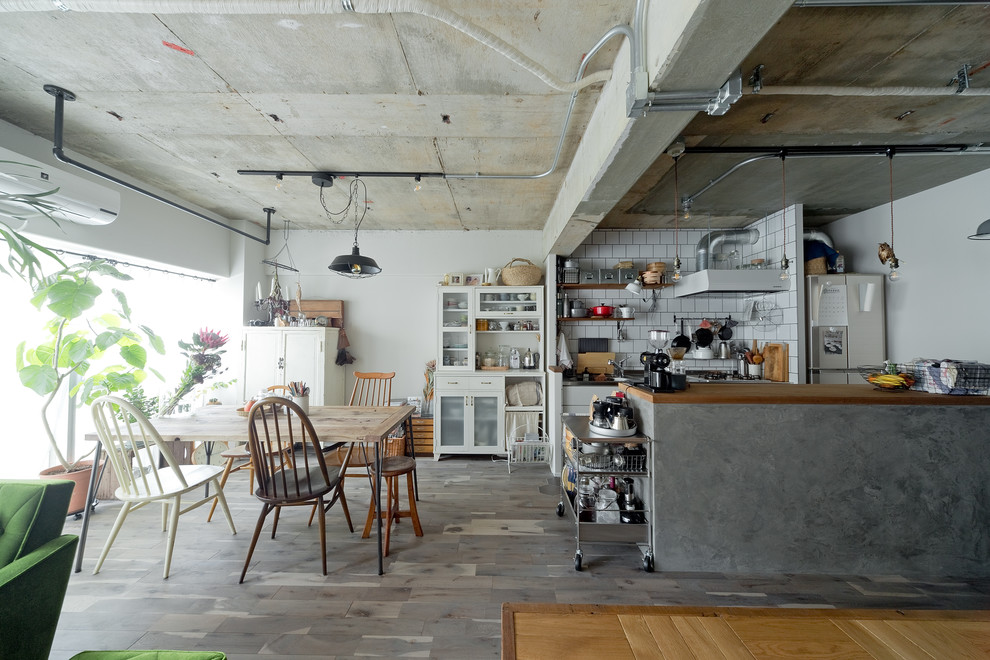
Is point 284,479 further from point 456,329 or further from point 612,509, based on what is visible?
point 456,329

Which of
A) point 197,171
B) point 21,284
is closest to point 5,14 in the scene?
point 197,171

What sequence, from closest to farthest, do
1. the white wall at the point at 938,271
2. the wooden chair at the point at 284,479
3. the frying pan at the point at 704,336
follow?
the wooden chair at the point at 284,479 < the white wall at the point at 938,271 < the frying pan at the point at 704,336

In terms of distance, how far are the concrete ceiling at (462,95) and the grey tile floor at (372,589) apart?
2.33 meters

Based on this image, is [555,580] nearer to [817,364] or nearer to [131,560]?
[131,560]

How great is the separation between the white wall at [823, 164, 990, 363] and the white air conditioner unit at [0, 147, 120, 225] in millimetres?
6119

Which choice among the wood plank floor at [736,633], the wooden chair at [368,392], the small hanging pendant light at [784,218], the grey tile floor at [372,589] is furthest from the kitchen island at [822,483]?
the wooden chair at [368,392]

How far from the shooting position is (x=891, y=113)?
230cm

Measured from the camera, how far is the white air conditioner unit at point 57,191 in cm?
222

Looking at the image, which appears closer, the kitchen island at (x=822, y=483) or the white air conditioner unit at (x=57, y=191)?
the white air conditioner unit at (x=57, y=191)

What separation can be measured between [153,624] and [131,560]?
32.2 inches

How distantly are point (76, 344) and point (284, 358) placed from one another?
1934 mm

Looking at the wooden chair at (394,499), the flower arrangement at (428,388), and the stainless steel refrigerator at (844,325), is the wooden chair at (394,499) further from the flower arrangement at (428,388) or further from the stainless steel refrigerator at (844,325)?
the stainless steel refrigerator at (844,325)

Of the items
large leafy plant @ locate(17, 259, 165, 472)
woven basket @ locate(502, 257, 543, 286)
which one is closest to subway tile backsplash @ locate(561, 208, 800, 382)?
woven basket @ locate(502, 257, 543, 286)

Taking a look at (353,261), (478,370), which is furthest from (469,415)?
(353,261)
